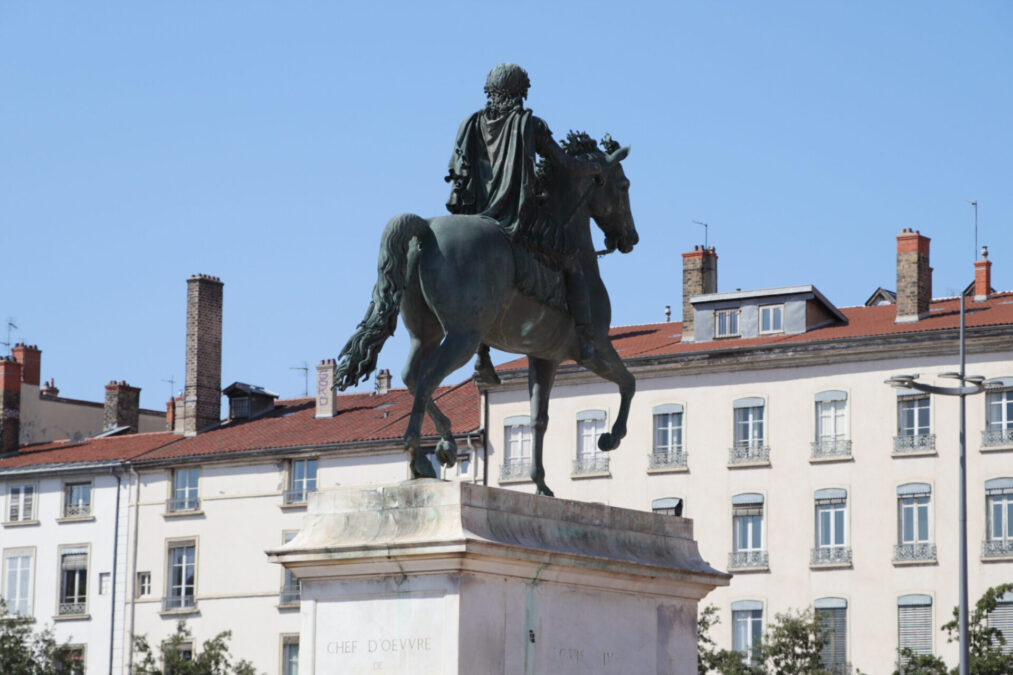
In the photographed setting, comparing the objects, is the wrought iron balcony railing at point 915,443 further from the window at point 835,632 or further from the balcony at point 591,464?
the balcony at point 591,464

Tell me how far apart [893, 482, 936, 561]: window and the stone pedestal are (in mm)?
38867

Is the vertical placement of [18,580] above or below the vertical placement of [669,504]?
below

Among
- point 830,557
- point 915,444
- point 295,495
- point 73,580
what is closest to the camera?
point 915,444

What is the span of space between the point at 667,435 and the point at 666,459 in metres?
0.72

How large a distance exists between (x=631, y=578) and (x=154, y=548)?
54274mm

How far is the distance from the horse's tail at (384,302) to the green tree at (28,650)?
49.6 metres

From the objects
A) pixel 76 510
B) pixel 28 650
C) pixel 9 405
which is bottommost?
pixel 28 650

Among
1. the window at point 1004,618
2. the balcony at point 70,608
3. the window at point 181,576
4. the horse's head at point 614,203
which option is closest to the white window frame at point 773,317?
the window at point 1004,618

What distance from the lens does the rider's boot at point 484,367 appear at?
16.4m

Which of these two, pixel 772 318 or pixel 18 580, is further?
pixel 18 580

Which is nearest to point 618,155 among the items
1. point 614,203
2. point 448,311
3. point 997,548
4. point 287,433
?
point 614,203

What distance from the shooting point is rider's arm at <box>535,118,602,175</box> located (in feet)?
52.6

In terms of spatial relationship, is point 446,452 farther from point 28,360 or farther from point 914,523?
point 28,360

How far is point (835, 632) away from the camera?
54406mm
